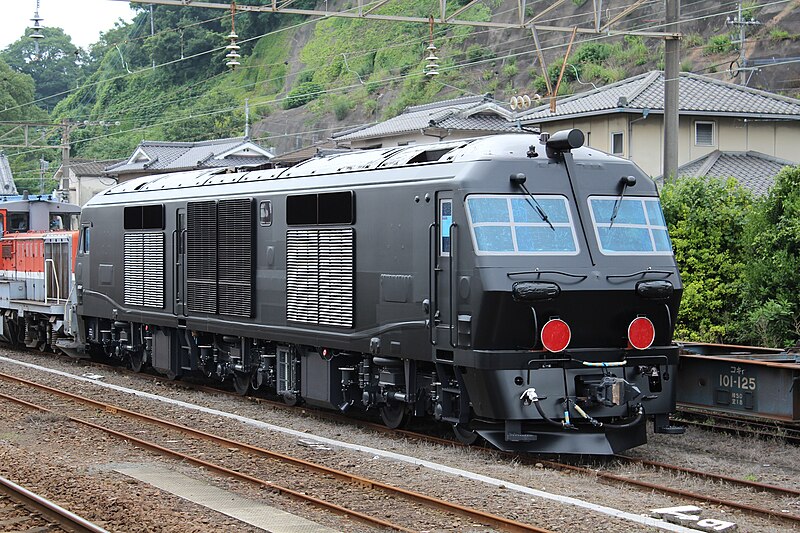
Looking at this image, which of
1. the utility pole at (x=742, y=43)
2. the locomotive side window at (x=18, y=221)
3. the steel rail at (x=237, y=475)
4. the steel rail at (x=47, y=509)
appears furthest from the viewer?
the utility pole at (x=742, y=43)

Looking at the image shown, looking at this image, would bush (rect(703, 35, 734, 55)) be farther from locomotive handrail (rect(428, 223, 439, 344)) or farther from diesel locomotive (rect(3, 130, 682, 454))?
locomotive handrail (rect(428, 223, 439, 344))

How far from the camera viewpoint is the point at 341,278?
13781 mm

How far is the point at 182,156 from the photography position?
61312 millimetres

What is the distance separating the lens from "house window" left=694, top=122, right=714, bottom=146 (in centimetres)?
3431

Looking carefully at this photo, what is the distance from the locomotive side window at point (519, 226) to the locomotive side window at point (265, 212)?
15.1 ft

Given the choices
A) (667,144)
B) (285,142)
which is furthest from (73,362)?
(285,142)

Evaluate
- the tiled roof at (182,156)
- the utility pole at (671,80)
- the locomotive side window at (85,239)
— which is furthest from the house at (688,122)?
the tiled roof at (182,156)

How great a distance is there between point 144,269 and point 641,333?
10058 mm

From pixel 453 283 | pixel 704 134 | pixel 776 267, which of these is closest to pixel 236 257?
pixel 453 283

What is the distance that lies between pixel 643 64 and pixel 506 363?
1932 inches

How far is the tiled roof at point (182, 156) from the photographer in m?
58.3

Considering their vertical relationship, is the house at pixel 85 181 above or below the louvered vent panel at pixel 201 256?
above

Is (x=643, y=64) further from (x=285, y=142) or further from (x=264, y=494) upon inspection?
(x=264, y=494)

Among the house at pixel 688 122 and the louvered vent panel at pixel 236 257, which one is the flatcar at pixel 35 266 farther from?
the house at pixel 688 122
